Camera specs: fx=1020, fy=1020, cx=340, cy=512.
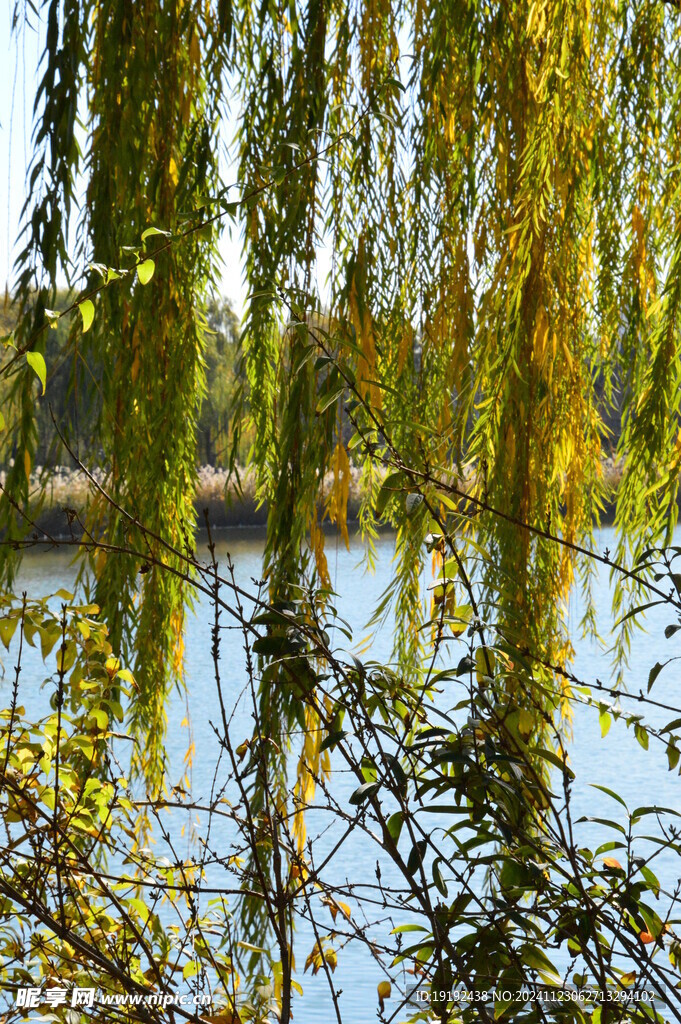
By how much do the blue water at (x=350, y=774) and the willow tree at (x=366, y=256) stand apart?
1.89ft

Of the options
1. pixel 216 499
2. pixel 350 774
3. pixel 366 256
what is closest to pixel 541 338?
pixel 366 256

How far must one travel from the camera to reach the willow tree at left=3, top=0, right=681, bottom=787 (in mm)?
1204

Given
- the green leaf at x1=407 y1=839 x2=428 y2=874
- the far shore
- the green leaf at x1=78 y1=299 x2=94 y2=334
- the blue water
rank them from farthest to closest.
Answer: the far shore → the blue water → the green leaf at x1=78 y1=299 x2=94 y2=334 → the green leaf at x1=407 y1=839 x2=428 y2=874

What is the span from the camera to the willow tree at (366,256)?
120 centimetres

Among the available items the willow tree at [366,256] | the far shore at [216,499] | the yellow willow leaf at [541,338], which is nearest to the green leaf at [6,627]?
the willow tree at [366,256]

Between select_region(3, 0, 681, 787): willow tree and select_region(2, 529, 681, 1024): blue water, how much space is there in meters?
0.57

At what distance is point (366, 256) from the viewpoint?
50.1 inches

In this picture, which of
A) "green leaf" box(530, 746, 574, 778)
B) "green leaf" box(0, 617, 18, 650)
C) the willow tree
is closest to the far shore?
the willow tree

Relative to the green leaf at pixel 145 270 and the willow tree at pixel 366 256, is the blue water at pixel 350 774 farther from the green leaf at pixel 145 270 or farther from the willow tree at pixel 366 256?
the green leaf at pixel 145 270

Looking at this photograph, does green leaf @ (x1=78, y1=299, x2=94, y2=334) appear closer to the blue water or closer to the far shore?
the blue water

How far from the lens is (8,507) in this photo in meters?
1.16

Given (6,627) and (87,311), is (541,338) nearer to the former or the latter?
(87,311)

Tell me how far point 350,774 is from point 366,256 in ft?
10.4

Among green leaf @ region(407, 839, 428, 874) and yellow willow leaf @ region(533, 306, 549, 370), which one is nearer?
green leaf @ region(407, 839, 428, 874)
